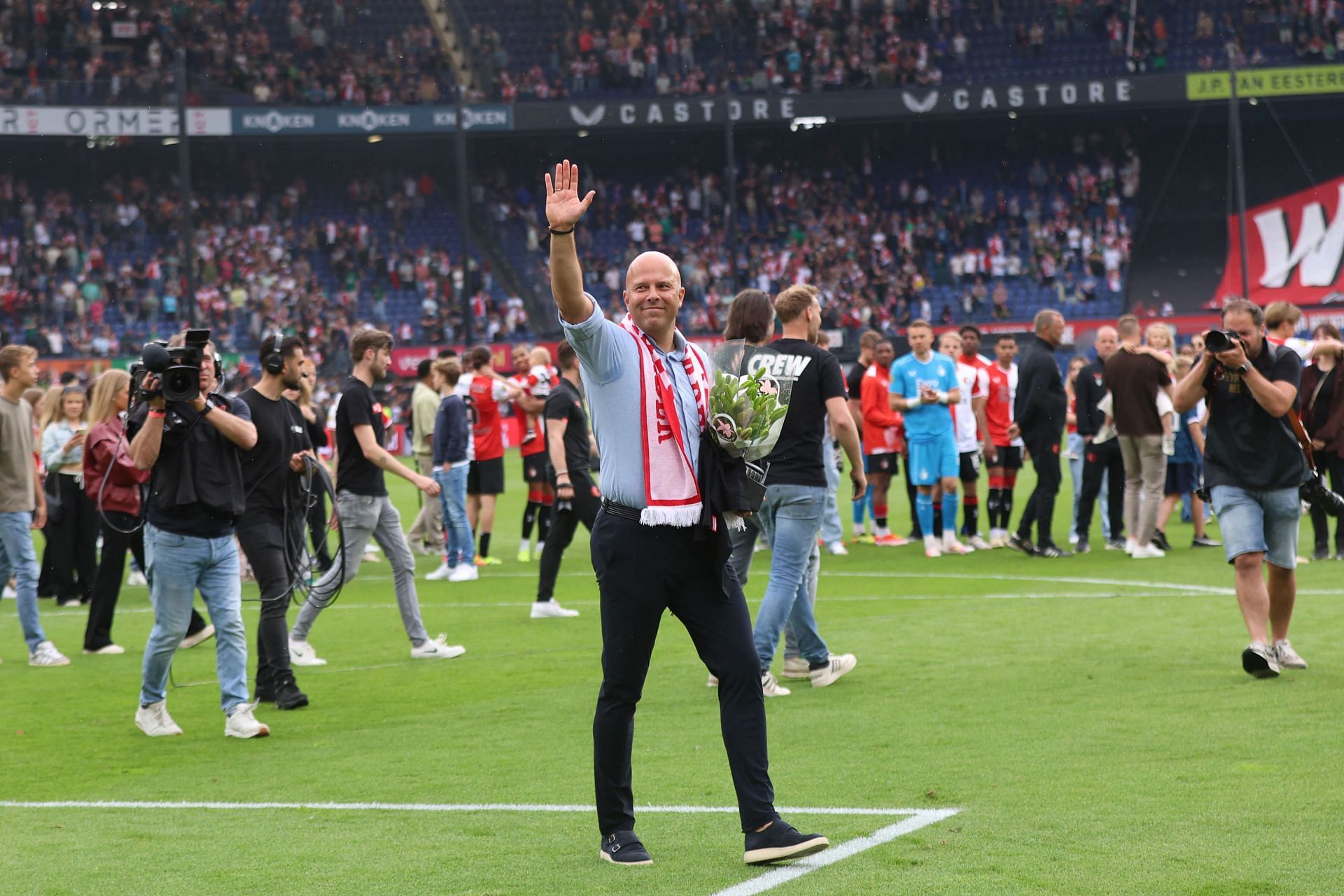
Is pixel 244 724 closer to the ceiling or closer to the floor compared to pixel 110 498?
closer to the floor

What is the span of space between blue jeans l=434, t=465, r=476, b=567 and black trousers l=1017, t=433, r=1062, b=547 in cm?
503

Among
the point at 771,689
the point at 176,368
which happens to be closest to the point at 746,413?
the point at 176,368

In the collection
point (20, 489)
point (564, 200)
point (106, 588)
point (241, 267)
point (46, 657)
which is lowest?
point (46, 657)

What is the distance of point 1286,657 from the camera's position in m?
7.75

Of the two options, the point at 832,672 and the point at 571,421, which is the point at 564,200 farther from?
the point at 571,421

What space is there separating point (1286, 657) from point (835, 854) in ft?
13.4

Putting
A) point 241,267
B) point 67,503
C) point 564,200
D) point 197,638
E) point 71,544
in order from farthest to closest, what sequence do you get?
point 241,267
point 71,544
point 67,503
point 197,638
point 564,200

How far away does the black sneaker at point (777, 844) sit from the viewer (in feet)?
14.8

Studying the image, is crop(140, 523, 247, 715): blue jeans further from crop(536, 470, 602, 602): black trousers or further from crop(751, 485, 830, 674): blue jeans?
crop(536, 470, 602, 602): black trousers

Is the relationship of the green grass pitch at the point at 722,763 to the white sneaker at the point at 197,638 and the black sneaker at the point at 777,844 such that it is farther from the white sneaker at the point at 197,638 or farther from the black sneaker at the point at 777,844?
the white sneaker at the point at 197,638

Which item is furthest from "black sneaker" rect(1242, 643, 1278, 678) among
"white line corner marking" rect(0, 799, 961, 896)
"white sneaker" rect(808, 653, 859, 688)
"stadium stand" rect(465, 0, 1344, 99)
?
"stadium stand" rect(465, 0, 1344, 99)

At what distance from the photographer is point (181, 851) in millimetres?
5031

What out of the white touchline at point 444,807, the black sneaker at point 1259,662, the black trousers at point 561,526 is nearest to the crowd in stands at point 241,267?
the black trousers at point 561,526

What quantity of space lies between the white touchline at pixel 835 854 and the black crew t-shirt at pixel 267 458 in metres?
4.27
